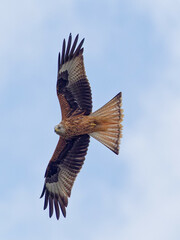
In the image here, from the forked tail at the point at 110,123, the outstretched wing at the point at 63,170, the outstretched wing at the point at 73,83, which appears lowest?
the outstretched wing at the point at 63,170

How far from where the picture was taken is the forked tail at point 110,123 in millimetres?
11156

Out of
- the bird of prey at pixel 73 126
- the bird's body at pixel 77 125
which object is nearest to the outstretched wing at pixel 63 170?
the bird of prey at pixel 73 126

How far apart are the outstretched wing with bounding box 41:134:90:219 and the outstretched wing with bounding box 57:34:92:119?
72 cm

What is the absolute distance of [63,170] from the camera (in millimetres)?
11977

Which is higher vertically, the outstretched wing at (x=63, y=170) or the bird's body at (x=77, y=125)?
the bird's body at (x=77, y=125)

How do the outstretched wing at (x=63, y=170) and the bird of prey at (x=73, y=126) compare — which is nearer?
the bird of prey at (x=73, y=126)

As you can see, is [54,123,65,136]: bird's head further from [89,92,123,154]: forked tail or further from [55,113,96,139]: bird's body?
[89,92,123,154]: forked tail

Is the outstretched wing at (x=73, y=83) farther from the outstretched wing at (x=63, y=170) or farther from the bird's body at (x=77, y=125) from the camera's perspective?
the outstretched wing at (x=63, y=170)

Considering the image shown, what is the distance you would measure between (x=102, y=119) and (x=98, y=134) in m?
0.41

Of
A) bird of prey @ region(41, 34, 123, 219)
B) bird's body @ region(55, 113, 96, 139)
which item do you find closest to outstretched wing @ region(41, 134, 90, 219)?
bird of prey @ region(41, 34, 123, 219)

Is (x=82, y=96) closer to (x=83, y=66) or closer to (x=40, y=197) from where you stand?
(x=83, y=66)

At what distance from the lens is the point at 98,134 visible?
11375 mm

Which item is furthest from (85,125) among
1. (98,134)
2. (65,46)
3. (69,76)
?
(65,46)

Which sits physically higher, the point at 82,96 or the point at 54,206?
the point at 82,96
